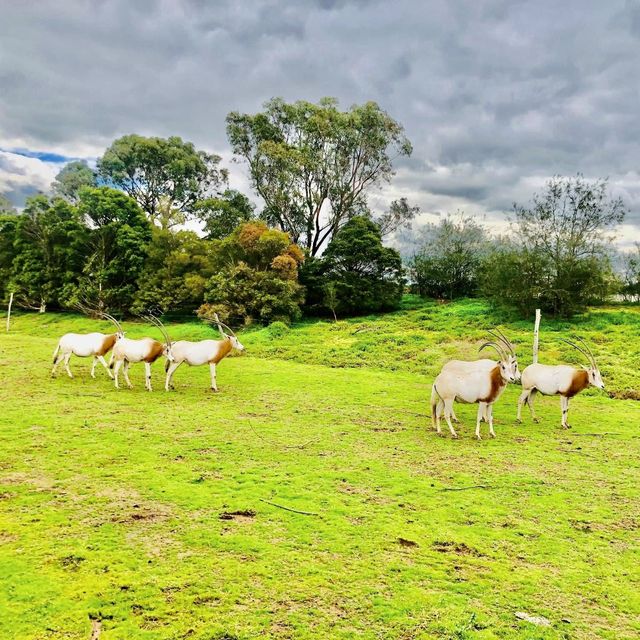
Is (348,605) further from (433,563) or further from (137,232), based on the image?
(137,232)

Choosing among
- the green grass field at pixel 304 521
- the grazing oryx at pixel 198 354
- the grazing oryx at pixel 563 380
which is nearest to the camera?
the green grass field at pixel 304 521

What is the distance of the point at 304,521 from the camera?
5.14 metres

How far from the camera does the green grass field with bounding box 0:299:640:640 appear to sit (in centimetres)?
358

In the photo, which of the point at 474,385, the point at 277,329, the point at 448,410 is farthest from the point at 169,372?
the point at 277,329

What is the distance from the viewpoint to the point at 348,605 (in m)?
3.72

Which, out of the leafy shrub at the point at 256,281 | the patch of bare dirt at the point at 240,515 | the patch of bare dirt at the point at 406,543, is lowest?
the patch of bare dirt at the point at 240,515

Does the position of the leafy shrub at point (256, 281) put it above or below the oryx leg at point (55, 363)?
above

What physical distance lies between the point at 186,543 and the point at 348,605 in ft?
5.52

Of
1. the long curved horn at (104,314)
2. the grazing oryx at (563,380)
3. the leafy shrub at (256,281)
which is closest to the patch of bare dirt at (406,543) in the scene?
the grazing oryx at (563,380)

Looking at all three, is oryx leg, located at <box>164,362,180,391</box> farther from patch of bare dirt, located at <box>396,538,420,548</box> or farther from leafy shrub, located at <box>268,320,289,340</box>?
leafy shrub, located at <box>268,320,289,340</box>

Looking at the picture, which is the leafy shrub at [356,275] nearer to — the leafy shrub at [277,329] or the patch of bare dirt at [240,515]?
the leafy shrub at [277,329]

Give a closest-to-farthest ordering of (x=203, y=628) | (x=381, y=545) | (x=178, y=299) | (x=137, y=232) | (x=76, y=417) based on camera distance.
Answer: (x=203, y=628) < (x=381, y=545) < (x=76, y=417) < (x=178, y=299) < (x=137, y=232)

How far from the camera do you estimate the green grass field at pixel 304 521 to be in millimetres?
3576

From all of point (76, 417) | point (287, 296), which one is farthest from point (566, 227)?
point (76, 417)
